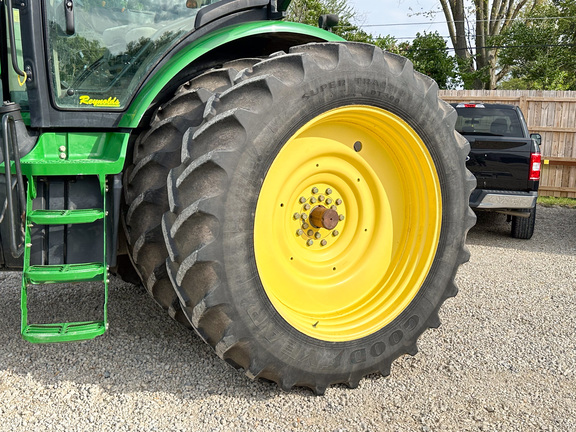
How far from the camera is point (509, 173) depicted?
699cm

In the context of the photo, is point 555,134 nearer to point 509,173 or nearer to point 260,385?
point 509,173

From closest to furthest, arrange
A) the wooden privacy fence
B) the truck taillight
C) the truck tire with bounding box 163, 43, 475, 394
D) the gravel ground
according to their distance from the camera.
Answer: the truck tire with bounding box 163, 43, 475, 394 → the gravel ground → the truck taillight → the wooden privacy fence

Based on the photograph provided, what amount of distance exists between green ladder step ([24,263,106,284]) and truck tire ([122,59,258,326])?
0.70 ft

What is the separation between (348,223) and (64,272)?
4.57 feet

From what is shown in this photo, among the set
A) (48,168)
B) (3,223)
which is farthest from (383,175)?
(3,223)

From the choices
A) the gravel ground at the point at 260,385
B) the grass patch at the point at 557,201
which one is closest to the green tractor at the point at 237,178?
the gravel ground at the point at 260,385

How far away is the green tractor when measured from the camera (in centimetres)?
234

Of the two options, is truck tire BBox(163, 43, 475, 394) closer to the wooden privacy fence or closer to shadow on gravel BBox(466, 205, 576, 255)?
shadow on gravel BBox(466, 205, 576, 255)

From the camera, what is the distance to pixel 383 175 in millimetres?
3059

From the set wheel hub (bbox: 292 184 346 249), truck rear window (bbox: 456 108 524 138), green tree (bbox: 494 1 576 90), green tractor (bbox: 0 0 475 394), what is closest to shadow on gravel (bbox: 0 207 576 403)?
green tractor (bbox: 0 0 475 394)

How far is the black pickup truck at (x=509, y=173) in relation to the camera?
692cm

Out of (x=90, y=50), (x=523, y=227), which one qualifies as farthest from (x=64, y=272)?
(x=523, y=227)

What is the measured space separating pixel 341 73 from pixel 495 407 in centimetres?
166

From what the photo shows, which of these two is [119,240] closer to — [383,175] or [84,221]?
[84,221]
